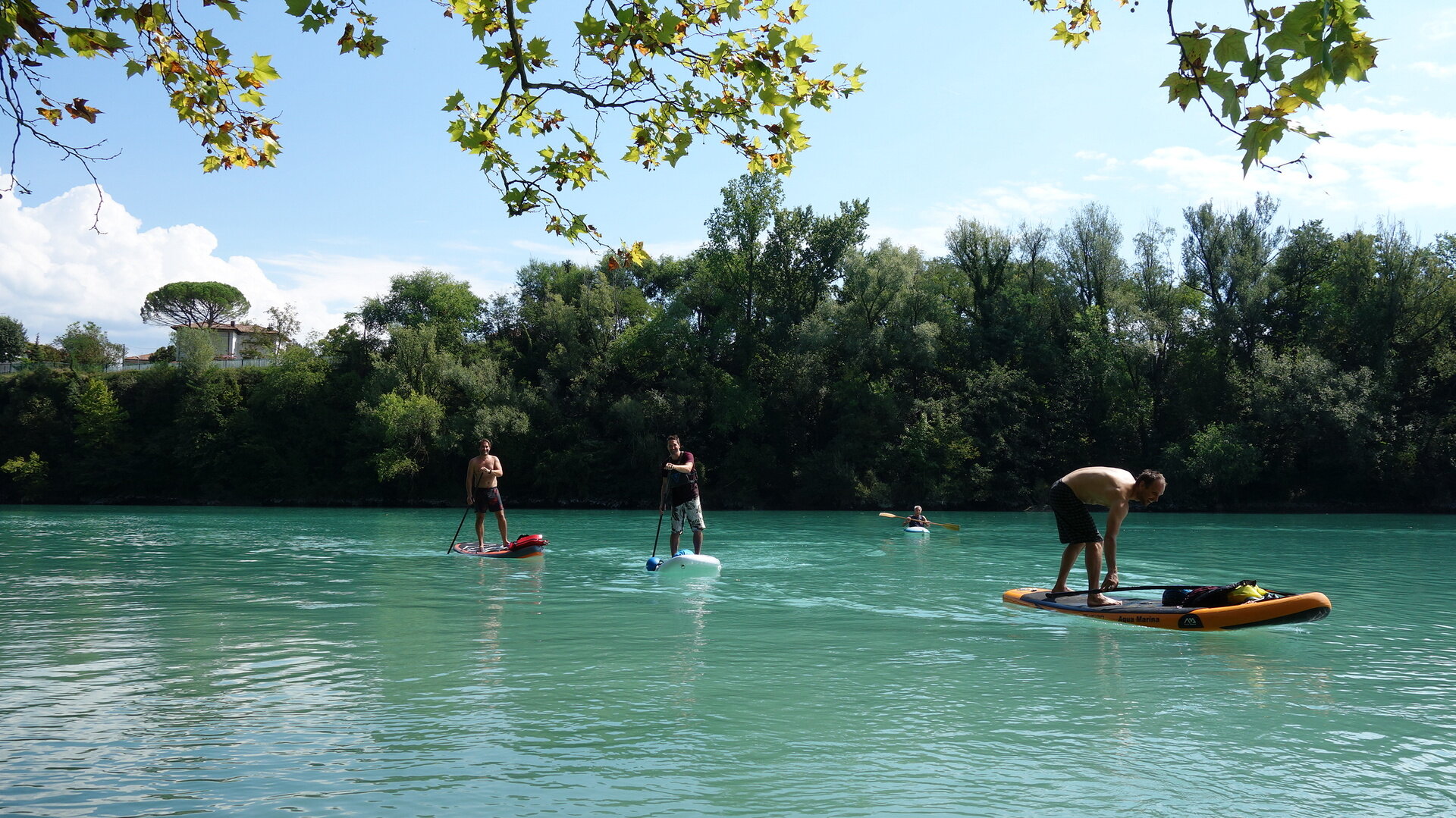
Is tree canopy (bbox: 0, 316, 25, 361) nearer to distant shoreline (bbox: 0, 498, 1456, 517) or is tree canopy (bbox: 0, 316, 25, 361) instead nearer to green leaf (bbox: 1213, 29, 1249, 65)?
distant shoreline (bbox: 0, 498, 1456, 517)

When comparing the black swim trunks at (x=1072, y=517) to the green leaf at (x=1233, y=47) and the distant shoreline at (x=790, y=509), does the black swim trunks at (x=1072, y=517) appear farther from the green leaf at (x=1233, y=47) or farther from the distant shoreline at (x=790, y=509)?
the distant shoreline at (x=790, y=509)

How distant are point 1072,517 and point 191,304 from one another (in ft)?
376

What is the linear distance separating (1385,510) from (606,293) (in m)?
39.1

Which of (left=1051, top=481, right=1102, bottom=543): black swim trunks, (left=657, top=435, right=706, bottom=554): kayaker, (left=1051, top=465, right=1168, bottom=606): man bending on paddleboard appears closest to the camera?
(left=1051, top=465, right=1168, bottom=606): man bending on paddleboard

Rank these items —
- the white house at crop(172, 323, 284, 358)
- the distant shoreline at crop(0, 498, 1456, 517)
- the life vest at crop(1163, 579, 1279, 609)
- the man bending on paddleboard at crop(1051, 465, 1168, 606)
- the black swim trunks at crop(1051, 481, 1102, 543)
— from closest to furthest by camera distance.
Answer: the life vest at crop(1163, 579, 1279, 609) → the man bending on paddleboard at crop(1051, 465, 1168, 606) → the black swim trunks at crop(1051, 481, 1102, 543) → the distant shoreline at crop(0, 498, 1456, 517) → the white house at crop(172, 323, 284, 358)

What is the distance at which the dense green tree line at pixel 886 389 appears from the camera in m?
47.7

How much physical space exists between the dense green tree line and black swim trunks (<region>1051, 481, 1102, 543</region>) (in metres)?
38.1

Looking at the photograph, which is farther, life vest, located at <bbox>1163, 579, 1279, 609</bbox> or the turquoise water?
life vest, located at <bbox>1163, 579, 1279, 609</bbox>

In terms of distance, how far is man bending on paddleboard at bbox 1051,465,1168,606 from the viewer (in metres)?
10.8

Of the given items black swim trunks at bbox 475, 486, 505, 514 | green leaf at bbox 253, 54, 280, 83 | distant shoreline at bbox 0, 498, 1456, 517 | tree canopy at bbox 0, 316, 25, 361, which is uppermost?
tree canopy at bbox 0, 316, 25, 361

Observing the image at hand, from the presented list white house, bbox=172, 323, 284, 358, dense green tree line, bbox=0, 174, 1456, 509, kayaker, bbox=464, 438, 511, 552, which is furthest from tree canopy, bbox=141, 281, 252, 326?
kayaker, bbox=464, 438, 511, 552

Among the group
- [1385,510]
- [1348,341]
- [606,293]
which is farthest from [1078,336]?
[606,293]

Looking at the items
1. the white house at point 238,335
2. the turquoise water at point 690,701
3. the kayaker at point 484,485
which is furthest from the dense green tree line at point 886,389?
the turquoise water at point 690,701

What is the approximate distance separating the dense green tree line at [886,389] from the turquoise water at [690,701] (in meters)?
34.6
